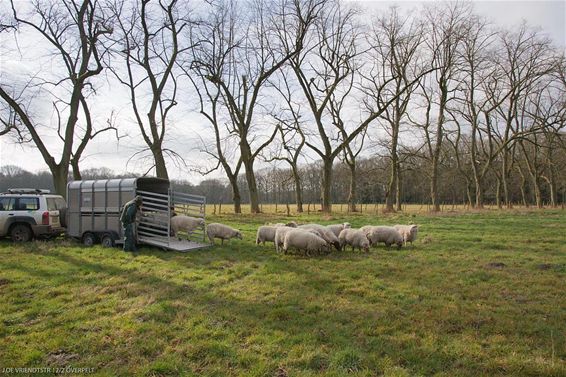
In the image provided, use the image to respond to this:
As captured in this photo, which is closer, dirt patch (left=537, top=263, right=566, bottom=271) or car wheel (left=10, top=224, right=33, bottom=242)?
dirt patch (left=537, top=263, right=566, bottom=271)

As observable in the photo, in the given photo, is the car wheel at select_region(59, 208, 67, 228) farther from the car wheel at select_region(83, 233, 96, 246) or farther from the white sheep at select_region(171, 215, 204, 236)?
the white sheep at select_region(171, 215, 204, 236)

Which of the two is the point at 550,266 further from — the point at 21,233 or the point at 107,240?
the point at 21,233

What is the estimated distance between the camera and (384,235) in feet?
45.0

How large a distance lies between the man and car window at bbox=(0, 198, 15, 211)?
211 inches

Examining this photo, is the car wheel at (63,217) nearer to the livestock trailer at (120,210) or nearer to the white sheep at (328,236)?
the livestock trailer at (120,210)

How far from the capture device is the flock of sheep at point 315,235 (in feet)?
39.7

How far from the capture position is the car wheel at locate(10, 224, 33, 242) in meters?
15.4

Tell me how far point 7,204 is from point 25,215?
0.83 m

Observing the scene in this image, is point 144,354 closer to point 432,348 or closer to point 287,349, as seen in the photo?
point 287,349

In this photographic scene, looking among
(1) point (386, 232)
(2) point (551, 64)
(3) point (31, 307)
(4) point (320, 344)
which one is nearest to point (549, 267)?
(1) point (386, 232)

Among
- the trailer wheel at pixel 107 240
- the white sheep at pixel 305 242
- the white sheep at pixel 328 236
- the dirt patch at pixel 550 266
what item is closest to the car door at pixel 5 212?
the trailer wheel at pixel 107 240

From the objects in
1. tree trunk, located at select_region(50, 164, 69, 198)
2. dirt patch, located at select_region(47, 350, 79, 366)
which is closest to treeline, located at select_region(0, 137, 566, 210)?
tree trunk, located at select_region(50, 164, 69, 198)

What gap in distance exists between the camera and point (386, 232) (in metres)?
13.7

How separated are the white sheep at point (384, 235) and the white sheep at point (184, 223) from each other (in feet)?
19.4
